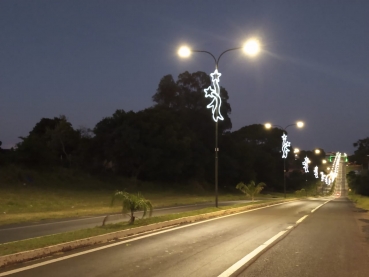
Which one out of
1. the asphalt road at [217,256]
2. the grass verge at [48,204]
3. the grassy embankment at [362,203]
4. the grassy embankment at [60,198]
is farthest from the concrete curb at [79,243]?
the grassy embankment at [362,203]

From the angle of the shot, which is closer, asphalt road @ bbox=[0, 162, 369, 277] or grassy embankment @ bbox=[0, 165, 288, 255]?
asphalt road @ bbox=[0, 162, 369, 277]

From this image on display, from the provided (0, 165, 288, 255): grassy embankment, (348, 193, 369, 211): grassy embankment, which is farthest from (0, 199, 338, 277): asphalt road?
(348, 193, 369, 211): grassy embankment

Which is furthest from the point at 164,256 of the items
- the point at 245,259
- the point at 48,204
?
the point at 48,204

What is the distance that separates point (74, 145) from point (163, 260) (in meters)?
59.8

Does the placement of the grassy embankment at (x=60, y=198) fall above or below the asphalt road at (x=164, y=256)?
above

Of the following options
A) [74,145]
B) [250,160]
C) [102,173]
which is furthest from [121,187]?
[250,160]

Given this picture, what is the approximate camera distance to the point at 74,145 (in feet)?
227

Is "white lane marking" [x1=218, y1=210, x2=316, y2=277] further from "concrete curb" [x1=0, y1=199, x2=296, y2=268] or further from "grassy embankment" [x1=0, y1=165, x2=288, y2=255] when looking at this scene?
"grassy embankment" [x1=0, y1=165, x2=288, y2=255]

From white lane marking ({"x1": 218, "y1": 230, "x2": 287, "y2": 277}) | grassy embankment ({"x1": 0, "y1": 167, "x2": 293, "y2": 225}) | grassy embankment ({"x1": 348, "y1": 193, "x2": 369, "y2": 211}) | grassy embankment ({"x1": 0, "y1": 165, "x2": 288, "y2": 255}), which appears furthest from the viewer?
grassy embankment ({"x1": 348, "y1": 193, "x2": 369, "y2": 211})

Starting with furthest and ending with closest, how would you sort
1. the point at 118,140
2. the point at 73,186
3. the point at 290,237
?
the point at 118,140, the point at 73,186, the point at 290,237

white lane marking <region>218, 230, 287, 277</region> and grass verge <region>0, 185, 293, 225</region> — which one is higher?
grass verge <region>0, 185, 293, 225</region>

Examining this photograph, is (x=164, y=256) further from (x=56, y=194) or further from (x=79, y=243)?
(x=56, y=194)

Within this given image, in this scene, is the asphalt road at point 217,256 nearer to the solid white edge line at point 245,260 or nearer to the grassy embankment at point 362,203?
the solid white edge line at point 245,260

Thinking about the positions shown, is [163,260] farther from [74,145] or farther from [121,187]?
[74,145]
